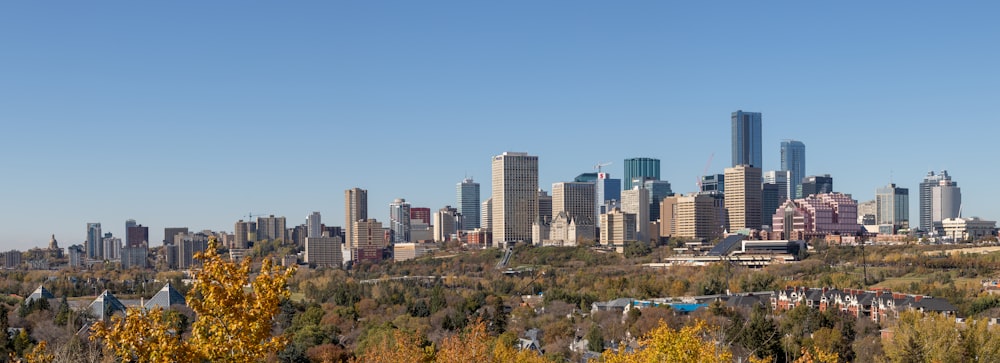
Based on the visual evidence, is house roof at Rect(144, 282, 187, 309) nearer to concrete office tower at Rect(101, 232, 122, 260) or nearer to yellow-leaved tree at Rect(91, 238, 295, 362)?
yellow-leaved tree at Rect(91, 238, 295, 362)

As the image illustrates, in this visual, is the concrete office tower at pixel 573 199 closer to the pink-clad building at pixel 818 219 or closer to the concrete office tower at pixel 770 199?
the concrete office tower at pixel 770 199

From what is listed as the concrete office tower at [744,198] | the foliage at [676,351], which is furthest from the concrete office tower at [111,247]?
the foliage at [676,351]

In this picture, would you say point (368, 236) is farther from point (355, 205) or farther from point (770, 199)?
point (770, 199)

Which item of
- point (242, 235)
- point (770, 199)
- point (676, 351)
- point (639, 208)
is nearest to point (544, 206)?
point (639, 208)

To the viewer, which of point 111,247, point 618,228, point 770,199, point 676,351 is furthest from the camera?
point 111,247

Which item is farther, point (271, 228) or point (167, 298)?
point (271, 228)

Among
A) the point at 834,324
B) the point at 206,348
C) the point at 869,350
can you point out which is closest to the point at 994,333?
the point at 869,350
